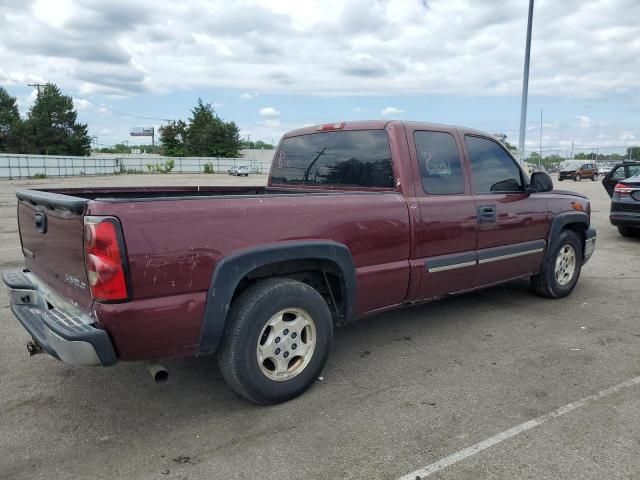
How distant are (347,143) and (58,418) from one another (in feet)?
9.45

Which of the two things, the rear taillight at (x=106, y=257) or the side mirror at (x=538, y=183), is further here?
the side mirror at (x=538, y=183)

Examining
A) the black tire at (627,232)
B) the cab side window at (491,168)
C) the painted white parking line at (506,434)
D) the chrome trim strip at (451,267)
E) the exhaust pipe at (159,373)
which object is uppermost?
the cab side window at (491,168)

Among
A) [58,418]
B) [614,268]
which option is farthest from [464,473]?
[614,268]

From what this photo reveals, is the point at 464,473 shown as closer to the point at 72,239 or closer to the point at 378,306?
the point at 378,306

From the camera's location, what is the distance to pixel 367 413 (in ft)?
10.6

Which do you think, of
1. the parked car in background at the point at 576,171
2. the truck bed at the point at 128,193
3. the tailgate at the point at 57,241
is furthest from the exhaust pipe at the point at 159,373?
the parked car in background at the point at 576,171

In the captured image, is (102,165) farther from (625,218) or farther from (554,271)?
(554,271)

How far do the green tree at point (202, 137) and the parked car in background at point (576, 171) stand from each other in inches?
1994

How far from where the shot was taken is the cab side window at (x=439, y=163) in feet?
13.8

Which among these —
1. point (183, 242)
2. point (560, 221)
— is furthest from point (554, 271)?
point (183, 242)

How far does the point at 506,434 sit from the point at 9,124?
83.2 m

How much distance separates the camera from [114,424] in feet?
10.3

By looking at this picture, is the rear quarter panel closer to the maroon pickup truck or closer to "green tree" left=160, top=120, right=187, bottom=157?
the maroon pickup truck

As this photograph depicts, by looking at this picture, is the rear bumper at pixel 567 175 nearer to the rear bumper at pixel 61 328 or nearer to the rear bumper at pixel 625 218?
the rear bumper at pixel 625 218
